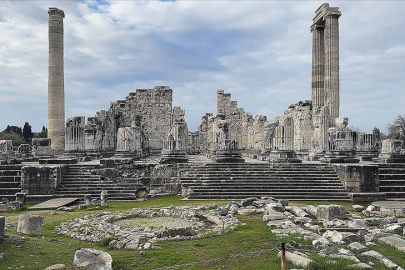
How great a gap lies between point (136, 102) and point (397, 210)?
924 inches

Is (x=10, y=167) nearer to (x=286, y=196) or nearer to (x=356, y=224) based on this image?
(x=286, y=196)

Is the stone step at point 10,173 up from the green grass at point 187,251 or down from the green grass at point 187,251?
up

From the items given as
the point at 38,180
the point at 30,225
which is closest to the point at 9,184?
the point at 38,180

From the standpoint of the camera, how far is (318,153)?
2291 centimetres

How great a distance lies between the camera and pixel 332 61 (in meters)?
29.9

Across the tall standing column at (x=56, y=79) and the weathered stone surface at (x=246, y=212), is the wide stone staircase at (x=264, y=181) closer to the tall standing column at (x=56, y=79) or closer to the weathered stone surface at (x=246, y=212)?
the weathered stone surface at (x=246, y=212)

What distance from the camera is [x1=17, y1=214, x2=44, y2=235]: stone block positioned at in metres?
8.74

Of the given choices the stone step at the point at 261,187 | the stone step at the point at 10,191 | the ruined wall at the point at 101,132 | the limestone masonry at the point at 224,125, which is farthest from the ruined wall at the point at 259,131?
the stone step at the point at 10,191

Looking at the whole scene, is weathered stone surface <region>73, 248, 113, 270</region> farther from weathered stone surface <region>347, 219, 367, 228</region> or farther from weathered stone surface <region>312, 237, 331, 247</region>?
weathered stone surface <region>347, 219, 367, 228</region>

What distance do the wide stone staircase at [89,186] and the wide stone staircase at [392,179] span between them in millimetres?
10575

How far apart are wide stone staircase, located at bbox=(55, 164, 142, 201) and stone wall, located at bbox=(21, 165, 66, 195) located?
0.45 m

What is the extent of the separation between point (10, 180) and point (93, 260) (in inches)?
460

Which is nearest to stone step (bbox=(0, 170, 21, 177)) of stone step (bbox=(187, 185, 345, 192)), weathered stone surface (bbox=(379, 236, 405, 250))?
stone step (bbox=(187, 185, 345, 192))

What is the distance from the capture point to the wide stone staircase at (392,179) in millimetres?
15775
